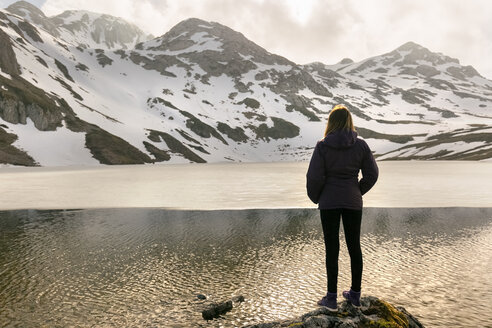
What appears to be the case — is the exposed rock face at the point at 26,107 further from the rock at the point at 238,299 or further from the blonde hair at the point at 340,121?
the blonde hair at the point at 340,121

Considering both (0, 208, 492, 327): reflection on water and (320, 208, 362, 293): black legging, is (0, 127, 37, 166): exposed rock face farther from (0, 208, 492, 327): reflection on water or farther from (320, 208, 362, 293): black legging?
(320, 208, 362, 293): black legging

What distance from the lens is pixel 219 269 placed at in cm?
1114

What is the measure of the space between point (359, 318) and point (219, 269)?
6.22 meters

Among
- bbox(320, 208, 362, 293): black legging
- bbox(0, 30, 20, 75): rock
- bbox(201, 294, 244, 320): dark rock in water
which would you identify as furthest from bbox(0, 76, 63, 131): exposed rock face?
bbox(320, 208, 362, 293): black legging

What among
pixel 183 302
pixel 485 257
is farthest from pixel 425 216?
pixel 183 302

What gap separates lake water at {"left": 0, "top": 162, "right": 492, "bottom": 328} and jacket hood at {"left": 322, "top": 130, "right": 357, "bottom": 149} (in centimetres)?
415

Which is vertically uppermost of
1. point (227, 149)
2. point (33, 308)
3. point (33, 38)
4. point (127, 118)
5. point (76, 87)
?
point (33, 38)

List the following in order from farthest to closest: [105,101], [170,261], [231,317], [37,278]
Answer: [105,101]
[170,261]
[37,278]
[231,317]

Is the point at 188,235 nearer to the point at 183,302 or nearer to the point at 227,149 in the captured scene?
the point at 183,302

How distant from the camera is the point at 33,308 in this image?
8.36 m

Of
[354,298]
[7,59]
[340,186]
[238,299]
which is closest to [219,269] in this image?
[238,299]

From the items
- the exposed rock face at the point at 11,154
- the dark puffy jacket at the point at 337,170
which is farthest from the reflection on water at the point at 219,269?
the exposed rock face at the point at 11,154

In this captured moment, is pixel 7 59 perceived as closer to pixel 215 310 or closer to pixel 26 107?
pixel 26 107

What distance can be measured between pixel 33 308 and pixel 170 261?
447 cm
